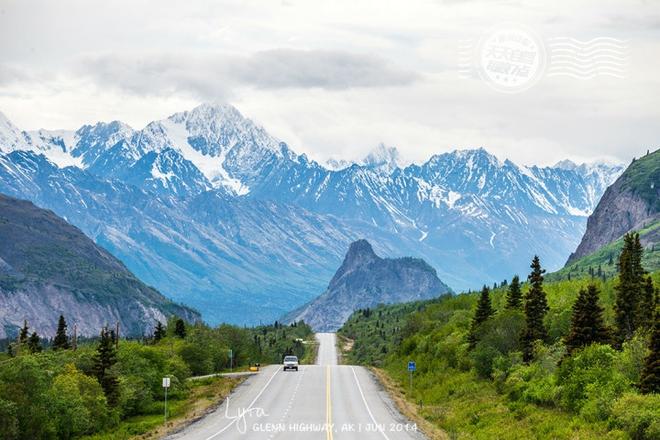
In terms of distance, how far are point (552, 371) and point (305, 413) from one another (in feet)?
58.2

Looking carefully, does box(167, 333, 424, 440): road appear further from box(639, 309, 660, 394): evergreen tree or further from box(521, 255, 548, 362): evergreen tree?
box(639, 309, 660, 394): evergreen tree

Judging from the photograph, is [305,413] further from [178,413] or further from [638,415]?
[638,415]

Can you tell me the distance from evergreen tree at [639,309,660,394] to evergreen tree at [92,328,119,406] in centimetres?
3945

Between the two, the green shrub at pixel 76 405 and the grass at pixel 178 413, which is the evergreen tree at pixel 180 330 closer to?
the grass at pixel 178 413

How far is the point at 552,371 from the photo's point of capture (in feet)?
204

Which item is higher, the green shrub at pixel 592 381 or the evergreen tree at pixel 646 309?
the evergreen tree at pixel 646 309

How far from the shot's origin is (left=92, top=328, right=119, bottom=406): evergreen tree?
69.4 meters

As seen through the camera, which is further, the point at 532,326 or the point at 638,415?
the point at 532,326

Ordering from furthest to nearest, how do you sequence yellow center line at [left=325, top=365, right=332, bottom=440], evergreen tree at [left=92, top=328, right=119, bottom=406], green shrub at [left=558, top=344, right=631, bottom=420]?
evergreen tree at [left=92, top=328, right=119, bottom=406] < yellow center line at [left=325, top=365, right=332, bottom=440] < green shrub at [left=558, top=344, right=631, bottom=420]

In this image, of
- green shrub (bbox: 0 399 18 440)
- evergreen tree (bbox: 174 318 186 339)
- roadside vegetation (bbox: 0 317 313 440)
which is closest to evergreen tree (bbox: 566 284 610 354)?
roadside vegetation (bbox: 0 317 313 440)

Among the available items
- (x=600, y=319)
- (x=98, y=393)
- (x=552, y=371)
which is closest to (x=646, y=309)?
(x=600, y=319)

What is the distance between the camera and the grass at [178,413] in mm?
59406

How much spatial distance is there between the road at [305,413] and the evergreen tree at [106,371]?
823 centimetres

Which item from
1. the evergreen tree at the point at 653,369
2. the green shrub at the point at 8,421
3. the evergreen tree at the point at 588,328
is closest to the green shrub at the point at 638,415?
the evergreen tree at the point at 653,369
